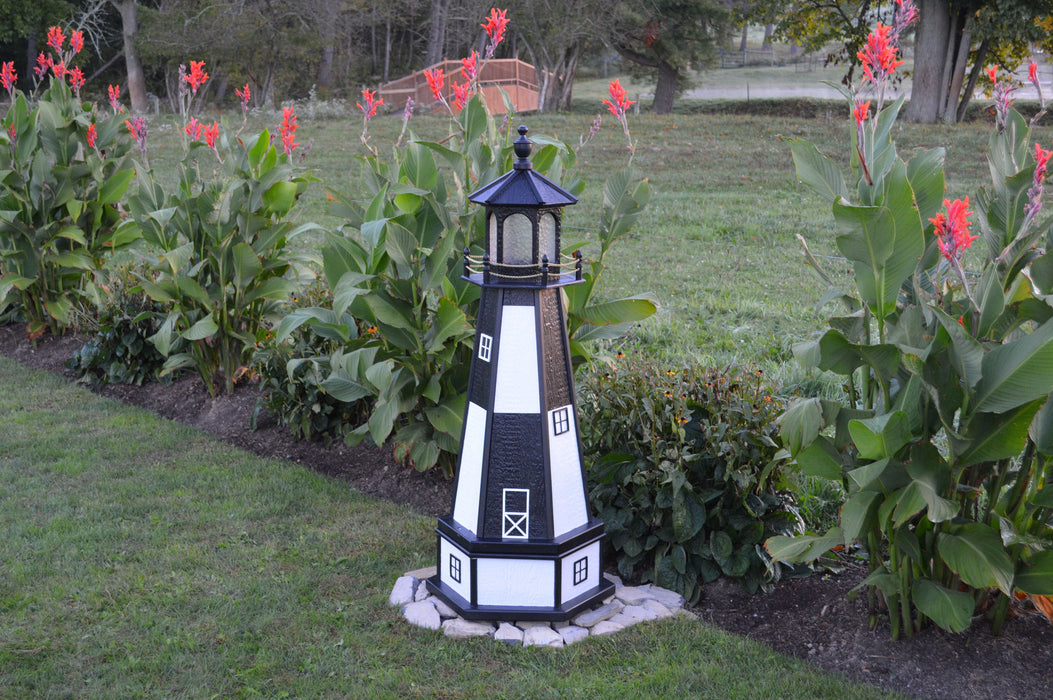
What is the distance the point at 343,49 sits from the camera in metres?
30.8

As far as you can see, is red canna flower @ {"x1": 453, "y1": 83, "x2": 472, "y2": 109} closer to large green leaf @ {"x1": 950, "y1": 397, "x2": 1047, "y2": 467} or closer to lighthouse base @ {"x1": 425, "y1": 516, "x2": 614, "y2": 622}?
lighthouse base @ {"x1": 425, "y1": 516, "x2": 614, "y2": 622}

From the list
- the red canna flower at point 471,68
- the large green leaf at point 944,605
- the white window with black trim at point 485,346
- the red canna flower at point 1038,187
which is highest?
the red canna flower at point 471,68

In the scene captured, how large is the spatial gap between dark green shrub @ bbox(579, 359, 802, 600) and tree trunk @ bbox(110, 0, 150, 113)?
81.0 ft

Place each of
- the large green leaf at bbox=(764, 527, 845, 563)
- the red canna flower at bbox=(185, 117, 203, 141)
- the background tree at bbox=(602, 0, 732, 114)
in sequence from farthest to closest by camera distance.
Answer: the background tree at bbox=(602, 0, 732, 114) → the red canna flower at bbox=(185, 117, 203, 141) → the large green leaf at bbox=(764, 527, 845, 563)

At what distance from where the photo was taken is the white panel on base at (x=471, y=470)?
11.8 feet

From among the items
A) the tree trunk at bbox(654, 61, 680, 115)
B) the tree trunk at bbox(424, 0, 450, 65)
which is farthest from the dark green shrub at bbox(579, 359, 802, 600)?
the tree trunk at bbox(424, 0, 450, 65)

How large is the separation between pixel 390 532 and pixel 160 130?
19.2m

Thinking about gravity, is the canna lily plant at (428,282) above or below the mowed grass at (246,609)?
above

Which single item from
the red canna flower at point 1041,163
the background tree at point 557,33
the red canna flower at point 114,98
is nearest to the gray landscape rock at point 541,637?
the red canna flower at point 1041,163

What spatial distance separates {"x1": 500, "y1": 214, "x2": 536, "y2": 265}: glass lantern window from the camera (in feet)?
11.2

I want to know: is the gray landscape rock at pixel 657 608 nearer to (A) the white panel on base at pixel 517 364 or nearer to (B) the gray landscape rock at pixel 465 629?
(B) the gray landscape rock at pixel 465 629

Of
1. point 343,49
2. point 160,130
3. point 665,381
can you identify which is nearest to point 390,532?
point 665,381

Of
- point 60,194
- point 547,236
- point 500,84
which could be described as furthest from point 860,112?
point 500,84

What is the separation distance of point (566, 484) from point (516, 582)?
17.0 inches
